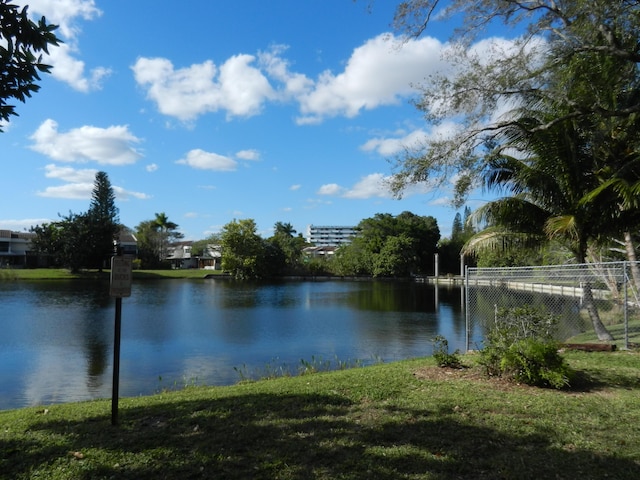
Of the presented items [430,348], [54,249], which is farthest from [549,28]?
[54,249]

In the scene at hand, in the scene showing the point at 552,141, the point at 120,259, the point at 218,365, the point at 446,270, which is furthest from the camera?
the point at 446,270

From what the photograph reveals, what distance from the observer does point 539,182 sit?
39.5 feet

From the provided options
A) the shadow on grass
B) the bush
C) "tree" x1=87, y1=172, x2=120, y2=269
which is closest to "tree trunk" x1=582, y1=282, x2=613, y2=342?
the bush

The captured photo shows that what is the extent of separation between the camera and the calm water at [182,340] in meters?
11.6

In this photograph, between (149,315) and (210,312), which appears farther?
(210,312)

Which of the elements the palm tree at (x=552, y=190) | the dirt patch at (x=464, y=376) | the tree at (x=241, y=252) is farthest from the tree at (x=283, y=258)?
the dirt patch at (x=464, y=376)

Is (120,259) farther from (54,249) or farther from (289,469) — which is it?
(54,249)

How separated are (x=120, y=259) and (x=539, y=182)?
1038 cm

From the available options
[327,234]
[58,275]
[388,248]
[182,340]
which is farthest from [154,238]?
[327,234]

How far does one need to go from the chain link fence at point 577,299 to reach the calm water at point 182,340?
8.19 feet

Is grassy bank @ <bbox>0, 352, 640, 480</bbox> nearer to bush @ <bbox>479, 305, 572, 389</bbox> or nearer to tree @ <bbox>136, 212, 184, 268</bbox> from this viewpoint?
bush @ <bbox>479, 305, 572, 389</bbox>

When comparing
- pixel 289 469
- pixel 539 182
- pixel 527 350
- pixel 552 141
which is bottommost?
pixel 289 469

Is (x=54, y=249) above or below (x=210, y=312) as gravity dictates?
above

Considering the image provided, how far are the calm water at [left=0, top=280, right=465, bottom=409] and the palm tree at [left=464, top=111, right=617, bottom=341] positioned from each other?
4767 mm
